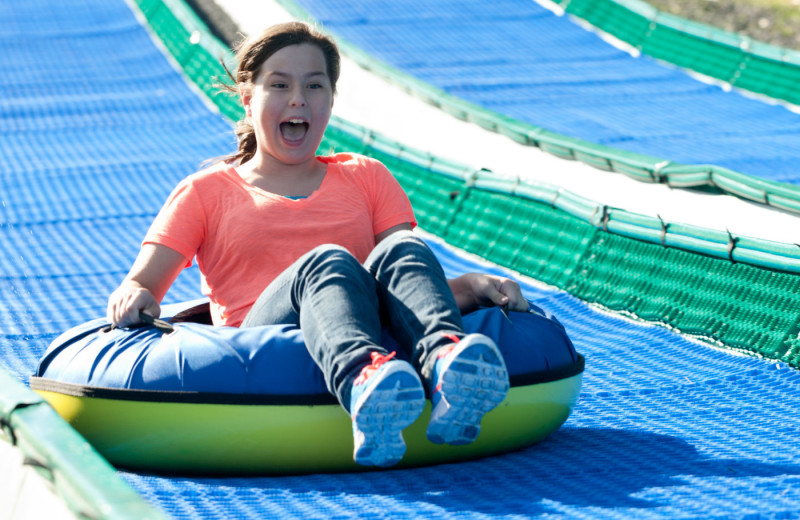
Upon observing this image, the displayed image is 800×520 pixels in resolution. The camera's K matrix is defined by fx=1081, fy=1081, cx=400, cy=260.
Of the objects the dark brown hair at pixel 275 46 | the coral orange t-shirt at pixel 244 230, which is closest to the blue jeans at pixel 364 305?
the coral orange t-shirt at pixel 244 230

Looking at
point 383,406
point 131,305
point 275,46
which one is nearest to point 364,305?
point 383,406

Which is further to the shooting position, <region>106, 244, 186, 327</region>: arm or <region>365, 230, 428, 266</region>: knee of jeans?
<region>106, 244, 186, 327</region>: arm

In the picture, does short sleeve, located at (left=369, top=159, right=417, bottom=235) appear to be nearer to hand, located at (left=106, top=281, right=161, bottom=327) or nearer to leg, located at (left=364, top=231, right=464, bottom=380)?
leg, located at (left=364, top=231, right=464, bottom=380)

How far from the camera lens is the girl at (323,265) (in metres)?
1.71

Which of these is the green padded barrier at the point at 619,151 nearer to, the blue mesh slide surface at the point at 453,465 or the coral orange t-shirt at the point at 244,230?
the blue mesh slide surface at the point at 453,465

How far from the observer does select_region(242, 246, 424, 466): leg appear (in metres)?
1.67

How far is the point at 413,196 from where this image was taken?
4.59 metres

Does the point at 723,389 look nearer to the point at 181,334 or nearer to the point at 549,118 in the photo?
the point at 181,334

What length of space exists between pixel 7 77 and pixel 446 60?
273cm

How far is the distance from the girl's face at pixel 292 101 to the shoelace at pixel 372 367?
690 millimetres

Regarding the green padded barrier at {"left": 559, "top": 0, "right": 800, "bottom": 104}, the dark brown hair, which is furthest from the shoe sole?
the green padded barrier at {"left": 559, "top": 0, "right": 800, "bottom": 104}

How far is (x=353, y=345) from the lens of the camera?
1.75m

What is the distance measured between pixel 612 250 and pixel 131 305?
1.84 m

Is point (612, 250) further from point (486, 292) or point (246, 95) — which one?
point (246, 95)
